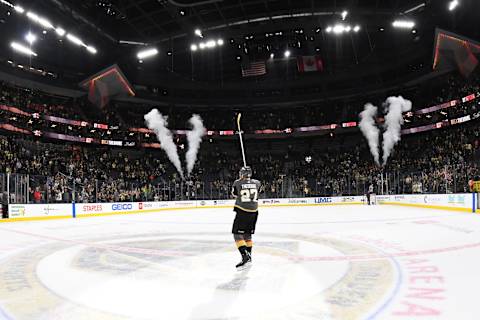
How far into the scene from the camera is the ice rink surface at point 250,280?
11.4 feet

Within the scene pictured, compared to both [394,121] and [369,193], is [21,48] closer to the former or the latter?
[369,193]

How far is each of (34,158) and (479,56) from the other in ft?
116

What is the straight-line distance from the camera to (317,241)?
324 inches

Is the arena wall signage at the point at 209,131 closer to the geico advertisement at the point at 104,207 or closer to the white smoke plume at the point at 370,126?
the white smoke plume at the point at 370,126

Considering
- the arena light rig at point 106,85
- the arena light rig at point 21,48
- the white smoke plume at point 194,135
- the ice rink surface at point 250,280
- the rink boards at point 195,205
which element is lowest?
the rink boards at point 195,205

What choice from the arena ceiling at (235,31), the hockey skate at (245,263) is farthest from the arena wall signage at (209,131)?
the hockey skate at (245,263)

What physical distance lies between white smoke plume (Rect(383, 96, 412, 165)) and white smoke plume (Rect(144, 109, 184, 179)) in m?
23.2

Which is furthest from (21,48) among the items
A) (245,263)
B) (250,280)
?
(250,280)

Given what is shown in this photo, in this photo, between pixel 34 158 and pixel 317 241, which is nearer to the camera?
pixel 317 241

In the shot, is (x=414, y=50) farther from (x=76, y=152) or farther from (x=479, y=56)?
(x=76, y=152)

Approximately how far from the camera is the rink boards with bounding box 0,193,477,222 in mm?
16984

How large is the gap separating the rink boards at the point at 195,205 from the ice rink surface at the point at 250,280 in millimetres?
9927

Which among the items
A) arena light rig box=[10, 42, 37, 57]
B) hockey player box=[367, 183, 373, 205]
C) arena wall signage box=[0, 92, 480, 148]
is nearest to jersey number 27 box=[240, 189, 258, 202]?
hockey player box=[367, 183, 373, 205]

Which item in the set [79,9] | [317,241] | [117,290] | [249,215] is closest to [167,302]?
[117,290]
